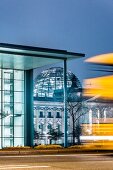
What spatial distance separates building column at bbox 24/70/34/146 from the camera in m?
45.9

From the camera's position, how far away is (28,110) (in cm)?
4619

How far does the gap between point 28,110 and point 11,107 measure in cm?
159

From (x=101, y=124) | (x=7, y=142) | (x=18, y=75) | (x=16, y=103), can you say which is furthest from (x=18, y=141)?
(x=101, y=124)

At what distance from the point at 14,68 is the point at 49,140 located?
1324 inches

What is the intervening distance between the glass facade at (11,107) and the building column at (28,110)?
0.35m

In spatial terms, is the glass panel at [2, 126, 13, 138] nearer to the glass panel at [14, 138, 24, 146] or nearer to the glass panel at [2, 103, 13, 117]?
the glass panel at [14, 138, 24, 146]

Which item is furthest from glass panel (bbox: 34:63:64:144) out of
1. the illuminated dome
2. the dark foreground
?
the dark foreground

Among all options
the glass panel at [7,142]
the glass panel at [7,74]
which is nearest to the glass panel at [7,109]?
the glass panel at [7,142]

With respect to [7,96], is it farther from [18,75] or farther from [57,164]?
[57,164]

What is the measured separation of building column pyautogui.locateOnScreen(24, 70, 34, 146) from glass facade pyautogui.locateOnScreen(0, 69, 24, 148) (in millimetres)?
348

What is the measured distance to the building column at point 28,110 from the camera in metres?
45.9

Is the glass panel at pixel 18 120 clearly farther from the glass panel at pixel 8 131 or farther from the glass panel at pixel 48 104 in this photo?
the glass panel at pixel 48 104

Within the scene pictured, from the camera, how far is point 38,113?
343 ft

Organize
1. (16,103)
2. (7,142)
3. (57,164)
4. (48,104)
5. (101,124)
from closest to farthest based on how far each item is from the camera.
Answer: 1. (101,124)
2. (57,164)
3. (7,142)
4. (16,103)
5. (48,104)
